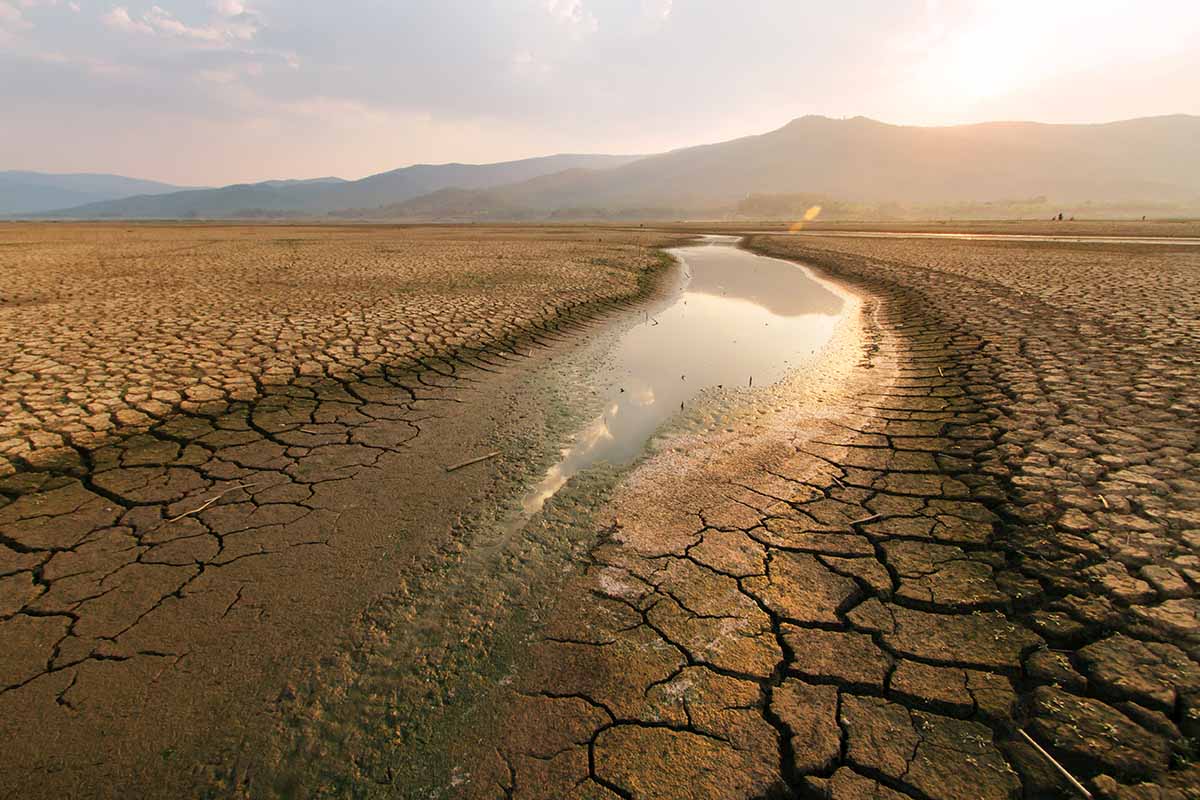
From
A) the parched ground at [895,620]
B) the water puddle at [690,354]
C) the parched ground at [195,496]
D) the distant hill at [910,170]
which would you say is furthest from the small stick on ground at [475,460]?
the distant hill at [910,170]

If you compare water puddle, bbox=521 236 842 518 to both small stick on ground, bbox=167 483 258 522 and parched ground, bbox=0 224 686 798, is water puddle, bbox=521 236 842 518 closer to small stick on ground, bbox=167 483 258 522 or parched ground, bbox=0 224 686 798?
parched ground, bbox=0 224 686 798

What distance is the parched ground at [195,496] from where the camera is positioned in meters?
1.83

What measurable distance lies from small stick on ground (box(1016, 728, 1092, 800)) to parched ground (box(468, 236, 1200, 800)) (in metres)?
0.02

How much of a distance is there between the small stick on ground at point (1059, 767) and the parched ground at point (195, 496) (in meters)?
2.66

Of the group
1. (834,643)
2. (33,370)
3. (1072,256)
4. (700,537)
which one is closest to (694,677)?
(834,643)

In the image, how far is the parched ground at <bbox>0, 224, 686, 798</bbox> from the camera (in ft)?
6.00

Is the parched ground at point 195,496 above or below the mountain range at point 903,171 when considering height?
below

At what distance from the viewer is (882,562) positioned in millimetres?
2562

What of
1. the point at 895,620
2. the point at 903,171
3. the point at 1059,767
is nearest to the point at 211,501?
the point at 895,620

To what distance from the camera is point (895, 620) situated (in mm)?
2182

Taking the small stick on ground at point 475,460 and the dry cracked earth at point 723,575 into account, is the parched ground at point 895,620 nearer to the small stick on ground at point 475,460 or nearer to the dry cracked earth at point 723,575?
the dry cracked earth at point 723,575

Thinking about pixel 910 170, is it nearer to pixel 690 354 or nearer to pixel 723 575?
pixel 690 354

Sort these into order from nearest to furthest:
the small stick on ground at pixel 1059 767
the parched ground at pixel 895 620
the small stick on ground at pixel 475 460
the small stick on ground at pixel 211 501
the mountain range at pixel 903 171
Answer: the small stick on ground at pixel 1059 767
the parched ground at pixel 895 620
the small stick on ground at pixel 211 501
the small stick on ground at pixel 475 460
the mountain range at pixel 903 171

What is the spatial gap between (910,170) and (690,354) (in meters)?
176
